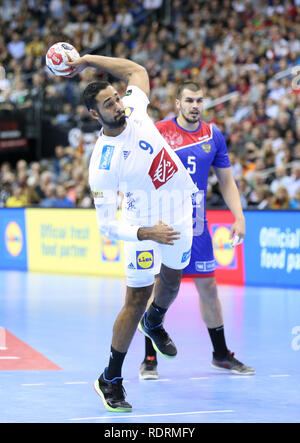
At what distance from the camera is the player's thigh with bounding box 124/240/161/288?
228 inches

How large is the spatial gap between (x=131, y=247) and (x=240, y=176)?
9241mm

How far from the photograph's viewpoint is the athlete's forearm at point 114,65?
242 inches

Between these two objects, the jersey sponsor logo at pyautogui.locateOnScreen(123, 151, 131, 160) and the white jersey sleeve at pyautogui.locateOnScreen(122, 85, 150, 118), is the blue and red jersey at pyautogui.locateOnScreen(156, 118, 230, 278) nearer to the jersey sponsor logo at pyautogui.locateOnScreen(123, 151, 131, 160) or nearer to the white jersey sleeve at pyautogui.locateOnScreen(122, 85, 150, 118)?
the white jersey sleeve at pyautogui.locateOnScreen(122, 85, 150, 118)

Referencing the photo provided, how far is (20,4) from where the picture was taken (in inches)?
1061

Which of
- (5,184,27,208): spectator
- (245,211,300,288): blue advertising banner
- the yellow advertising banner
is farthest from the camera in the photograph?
(5,184,27,208): spectator

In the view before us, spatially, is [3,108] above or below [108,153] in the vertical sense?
above

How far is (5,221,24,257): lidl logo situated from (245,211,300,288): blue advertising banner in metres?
5.65

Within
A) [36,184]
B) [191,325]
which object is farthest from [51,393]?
[36,184]

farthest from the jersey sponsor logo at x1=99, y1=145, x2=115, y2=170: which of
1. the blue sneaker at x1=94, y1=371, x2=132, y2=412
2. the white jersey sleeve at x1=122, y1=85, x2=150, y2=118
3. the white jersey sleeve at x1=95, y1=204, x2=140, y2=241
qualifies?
the blue sneaker at x1=94, y1=371, x2=132, y2=412

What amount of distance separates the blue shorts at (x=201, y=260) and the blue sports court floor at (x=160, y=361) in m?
0.85

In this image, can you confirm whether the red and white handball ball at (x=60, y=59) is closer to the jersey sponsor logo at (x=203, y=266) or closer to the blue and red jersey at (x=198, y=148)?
the blue and red jersey at (x=198, y=148)

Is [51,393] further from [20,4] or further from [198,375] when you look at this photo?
[20,4]

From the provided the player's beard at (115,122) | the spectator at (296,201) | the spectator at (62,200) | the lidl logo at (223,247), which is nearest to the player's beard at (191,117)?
the player's beard at (115,122)

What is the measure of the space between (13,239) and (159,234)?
12.2 metres
